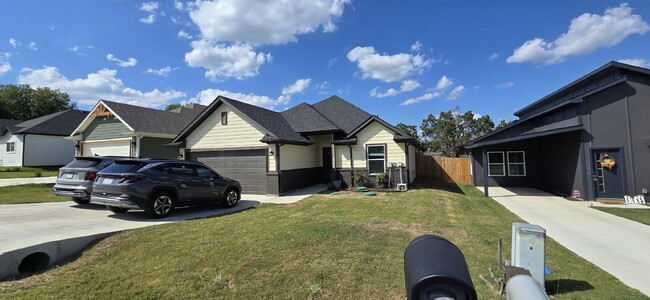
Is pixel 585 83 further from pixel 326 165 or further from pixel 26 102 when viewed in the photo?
pixel 26 102

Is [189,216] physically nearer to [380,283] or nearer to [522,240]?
[380,283]

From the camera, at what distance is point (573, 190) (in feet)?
42.2

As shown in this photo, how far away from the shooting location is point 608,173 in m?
12.0

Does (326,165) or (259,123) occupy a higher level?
(259,123)

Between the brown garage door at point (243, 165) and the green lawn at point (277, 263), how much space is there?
20.7ft

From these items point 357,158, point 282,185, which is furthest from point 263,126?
point 357,158

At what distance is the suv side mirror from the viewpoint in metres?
1.62

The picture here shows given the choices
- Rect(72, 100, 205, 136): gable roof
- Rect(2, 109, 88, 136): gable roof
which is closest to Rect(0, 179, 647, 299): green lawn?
Rect(72, 100, 205, 136): gable roof

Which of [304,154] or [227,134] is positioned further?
[304,154]

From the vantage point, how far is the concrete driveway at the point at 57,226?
5.23 m

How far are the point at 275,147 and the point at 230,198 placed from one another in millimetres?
3777

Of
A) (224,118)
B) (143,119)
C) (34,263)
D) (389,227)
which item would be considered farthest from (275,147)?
(143,119)

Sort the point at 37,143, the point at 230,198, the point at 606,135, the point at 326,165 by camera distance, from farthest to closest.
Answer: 1. the point at 37,143
2. the point at 326,165
3. the point at 606,135
4. the point at 230,198

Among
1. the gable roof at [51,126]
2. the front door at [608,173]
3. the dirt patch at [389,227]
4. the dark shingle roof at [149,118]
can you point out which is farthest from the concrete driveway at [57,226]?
the gable roof at [51,126]
